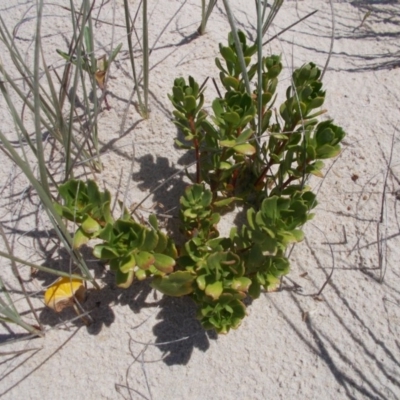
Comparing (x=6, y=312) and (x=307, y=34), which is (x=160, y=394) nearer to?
(x=6, y=312)

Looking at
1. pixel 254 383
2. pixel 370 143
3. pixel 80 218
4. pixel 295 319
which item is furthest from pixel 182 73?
pixel 254 383

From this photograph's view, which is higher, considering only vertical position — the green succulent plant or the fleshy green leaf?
the green succulent plant

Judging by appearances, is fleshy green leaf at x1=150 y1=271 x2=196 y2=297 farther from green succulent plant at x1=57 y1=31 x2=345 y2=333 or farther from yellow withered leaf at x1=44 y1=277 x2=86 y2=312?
yellow withered leaf at x1=44 y1=277 x2=86 y2=312

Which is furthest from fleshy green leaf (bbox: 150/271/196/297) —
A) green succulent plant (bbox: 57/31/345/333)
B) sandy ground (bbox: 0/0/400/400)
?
sandy ground (bbox: 0/0/400/400)

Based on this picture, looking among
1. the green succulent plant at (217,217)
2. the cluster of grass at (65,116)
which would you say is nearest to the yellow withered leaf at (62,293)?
the cluster of grass at (65,116)

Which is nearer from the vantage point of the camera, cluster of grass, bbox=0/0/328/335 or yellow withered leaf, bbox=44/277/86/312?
cluster of grass, bbox=0/0/328/335

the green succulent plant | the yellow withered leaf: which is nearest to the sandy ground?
the yellow withered leaf

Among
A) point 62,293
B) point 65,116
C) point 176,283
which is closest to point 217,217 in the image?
point 176,283
